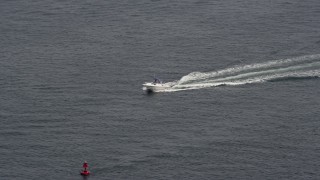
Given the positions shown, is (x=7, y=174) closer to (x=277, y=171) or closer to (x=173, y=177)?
(x=173, y=177)

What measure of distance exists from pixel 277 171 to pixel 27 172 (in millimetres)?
52721

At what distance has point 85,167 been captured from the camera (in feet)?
592

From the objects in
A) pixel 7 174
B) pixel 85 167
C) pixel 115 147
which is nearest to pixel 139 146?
pixel 115 147

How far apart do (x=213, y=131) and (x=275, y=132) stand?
1423 centimetres

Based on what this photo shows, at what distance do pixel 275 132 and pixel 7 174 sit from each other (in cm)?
6163

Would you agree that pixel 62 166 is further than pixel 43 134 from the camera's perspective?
No

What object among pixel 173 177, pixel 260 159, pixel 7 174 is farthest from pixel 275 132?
pixel 7 174

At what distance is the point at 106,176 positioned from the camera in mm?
180750

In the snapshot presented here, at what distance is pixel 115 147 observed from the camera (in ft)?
632

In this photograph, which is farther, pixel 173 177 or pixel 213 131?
pixel 213 131

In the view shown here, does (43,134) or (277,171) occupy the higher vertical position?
(43,134)

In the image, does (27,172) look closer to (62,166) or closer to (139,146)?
(62,166)

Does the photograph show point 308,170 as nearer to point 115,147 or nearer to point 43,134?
point 115,147

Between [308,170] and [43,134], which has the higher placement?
[43,134]
